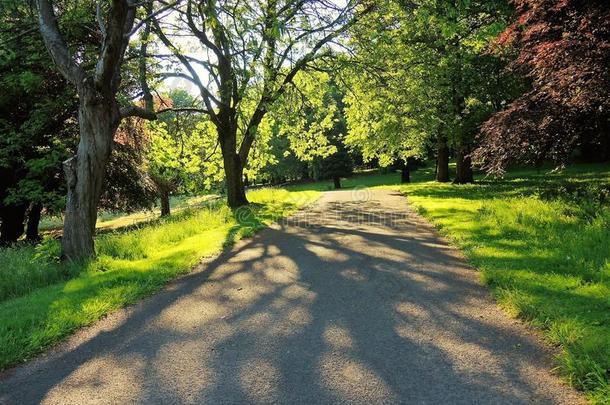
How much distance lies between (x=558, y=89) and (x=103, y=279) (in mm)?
10699

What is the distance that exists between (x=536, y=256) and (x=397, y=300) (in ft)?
8.52

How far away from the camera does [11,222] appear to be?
18.0m

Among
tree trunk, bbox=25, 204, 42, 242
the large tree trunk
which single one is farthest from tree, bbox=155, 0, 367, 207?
tree trunk, bbox=25, 204, 42, 242

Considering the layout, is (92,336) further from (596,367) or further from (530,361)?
(596,367)

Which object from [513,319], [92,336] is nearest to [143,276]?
[92,336]

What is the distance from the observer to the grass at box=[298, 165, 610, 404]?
3.76 metres

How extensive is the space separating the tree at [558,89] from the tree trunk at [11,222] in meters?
17.6

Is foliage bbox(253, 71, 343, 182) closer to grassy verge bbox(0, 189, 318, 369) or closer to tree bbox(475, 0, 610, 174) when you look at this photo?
grassy verge bbox(0, 189, 318, 369)

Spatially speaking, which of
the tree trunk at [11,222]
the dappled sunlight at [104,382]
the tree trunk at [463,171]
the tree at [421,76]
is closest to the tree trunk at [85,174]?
the dappled sunlight at [104,382]

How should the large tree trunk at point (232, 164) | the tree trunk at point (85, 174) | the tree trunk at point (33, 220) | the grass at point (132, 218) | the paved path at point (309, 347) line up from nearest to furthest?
the paved path at point (309, 347)
the tree trunk at point (85, 174)
the large tree trunk at point (232, 164)
the tree trunk at point (33, 220)
the grass at point (132, 218)

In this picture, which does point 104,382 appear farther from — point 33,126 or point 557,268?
point 33,126

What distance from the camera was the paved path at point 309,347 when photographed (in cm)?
364

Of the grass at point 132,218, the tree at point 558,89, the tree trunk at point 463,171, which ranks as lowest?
the grass at point 132,218

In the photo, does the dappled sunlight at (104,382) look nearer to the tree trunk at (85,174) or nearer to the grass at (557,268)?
the grass at (557,268)
